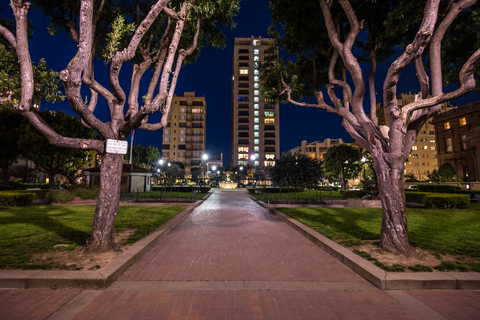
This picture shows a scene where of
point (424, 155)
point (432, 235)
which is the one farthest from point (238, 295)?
point (424, 155)

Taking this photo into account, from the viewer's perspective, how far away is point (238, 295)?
3.74 metres

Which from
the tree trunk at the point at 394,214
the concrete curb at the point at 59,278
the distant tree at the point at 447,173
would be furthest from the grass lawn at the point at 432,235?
the distant tree at the point at 447,173

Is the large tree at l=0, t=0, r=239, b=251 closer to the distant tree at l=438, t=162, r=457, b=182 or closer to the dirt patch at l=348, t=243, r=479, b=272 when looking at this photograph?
the dirt patch at l=348, t=243, r=479, b=272

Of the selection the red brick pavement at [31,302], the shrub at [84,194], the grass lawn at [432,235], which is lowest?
the red brick pavement at [31,302]

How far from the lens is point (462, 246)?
19.7 ft

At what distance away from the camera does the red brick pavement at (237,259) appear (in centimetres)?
452

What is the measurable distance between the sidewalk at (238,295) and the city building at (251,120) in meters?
83.3

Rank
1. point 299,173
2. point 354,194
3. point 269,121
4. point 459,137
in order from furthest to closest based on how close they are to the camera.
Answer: point 269,121 → point 459,137 → point 354,194 → point 299,173

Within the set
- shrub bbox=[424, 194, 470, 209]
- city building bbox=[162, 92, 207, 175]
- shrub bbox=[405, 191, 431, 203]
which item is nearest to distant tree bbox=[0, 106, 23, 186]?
shrub bbox=[424, 194, 470, 209]

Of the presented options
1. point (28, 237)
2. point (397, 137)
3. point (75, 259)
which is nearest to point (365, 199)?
point (397, 137)

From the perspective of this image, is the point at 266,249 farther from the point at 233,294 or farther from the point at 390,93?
the point at 390,93

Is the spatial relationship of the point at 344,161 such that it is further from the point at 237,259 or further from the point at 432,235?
the point at 237,259

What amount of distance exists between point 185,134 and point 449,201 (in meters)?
82.5

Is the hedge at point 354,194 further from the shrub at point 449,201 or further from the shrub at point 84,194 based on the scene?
the shrub at point 84,194
